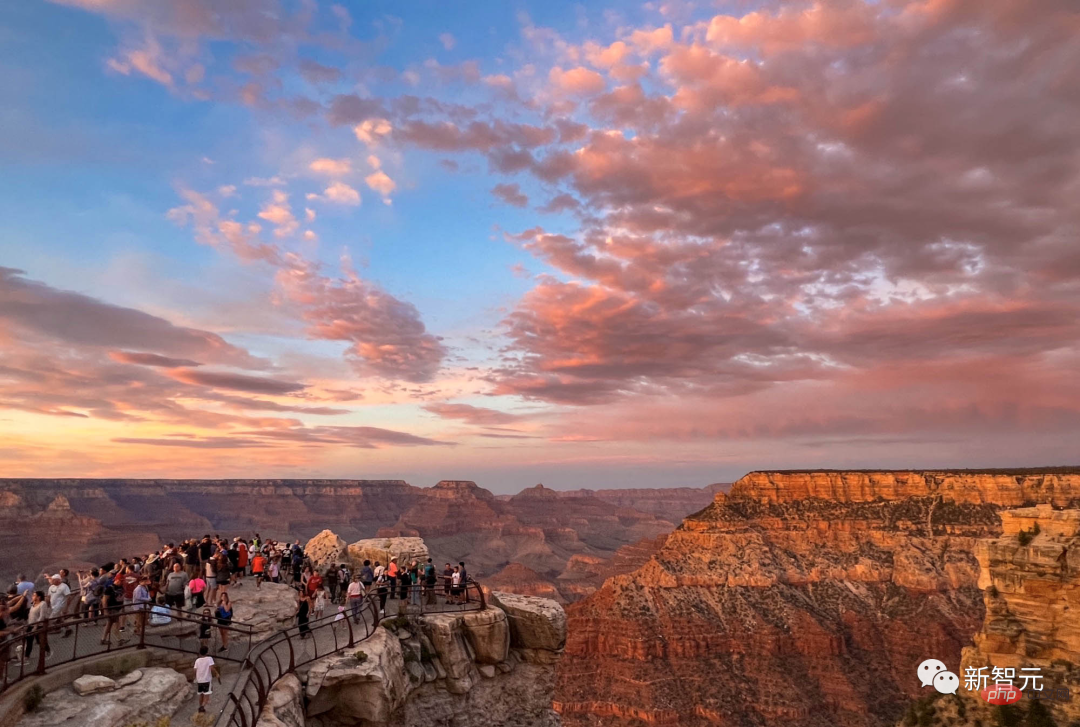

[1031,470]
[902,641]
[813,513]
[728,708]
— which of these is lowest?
[728,708]

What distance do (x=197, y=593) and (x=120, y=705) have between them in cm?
763

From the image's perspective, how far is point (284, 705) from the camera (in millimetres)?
14516

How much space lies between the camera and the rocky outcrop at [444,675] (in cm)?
1672

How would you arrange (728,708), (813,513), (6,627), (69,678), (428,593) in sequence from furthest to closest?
(813,513) → (728,708) → (428,593) → (6,627) → (69,678)

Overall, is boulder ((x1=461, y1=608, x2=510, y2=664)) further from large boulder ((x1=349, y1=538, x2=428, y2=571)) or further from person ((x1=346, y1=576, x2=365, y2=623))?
Result: large boulder ((x1=349, y1=538, x2=428, y2=571))

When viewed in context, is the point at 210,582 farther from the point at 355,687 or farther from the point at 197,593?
the point at 355,687

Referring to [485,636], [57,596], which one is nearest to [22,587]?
[57,596]

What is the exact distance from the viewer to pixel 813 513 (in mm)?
115812

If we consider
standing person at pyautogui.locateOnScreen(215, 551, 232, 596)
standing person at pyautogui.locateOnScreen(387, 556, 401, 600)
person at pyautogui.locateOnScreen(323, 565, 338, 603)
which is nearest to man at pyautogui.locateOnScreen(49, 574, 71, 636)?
standing person at pyautogui.locateOnScreen(215, 551, 232, 596)

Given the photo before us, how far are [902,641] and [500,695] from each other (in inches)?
3390

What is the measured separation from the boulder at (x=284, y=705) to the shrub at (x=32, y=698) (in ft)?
14.0

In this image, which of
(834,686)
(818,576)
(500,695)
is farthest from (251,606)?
(818,576)

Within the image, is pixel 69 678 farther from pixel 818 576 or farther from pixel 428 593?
pixel 818 576

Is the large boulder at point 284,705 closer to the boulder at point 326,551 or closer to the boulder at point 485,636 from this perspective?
the boulder at point 485,636
